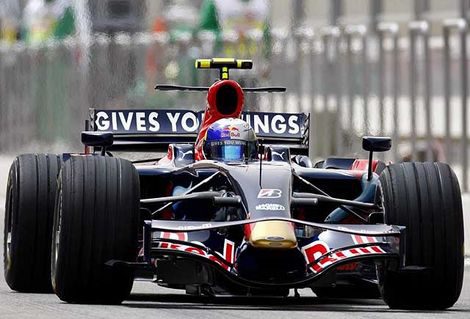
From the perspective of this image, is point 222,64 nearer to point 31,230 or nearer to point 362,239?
point 31,230

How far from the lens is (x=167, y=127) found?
15883 millimetres

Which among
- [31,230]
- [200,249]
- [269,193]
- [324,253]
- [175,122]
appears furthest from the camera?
[175,122]

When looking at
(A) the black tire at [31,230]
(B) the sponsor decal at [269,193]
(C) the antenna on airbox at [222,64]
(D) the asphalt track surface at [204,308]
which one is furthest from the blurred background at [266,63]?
(B) the sponsor decal at [269,193]

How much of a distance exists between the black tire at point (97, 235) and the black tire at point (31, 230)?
1.43 meters

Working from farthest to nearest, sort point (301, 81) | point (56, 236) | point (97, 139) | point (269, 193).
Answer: point (301, 81) → point (97, 139) → point (269, 193) → point (56, 236)

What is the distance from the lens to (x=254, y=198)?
12953mm

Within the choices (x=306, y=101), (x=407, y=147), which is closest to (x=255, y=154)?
(x=407, y=147)

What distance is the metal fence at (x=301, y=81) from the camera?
21.8 metres

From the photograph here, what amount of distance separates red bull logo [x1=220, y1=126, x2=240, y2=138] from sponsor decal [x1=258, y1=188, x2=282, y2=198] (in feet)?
4.22

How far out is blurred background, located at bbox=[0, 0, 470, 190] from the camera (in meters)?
22.1

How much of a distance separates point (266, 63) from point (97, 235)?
49.2 ft

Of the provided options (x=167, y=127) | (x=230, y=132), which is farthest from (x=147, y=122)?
(x=230, y=132)

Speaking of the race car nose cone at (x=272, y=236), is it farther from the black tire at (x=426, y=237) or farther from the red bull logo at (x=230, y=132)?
the red bull logo at (x=230, y=132)

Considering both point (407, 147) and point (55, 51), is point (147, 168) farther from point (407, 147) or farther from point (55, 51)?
point (55, 51)
